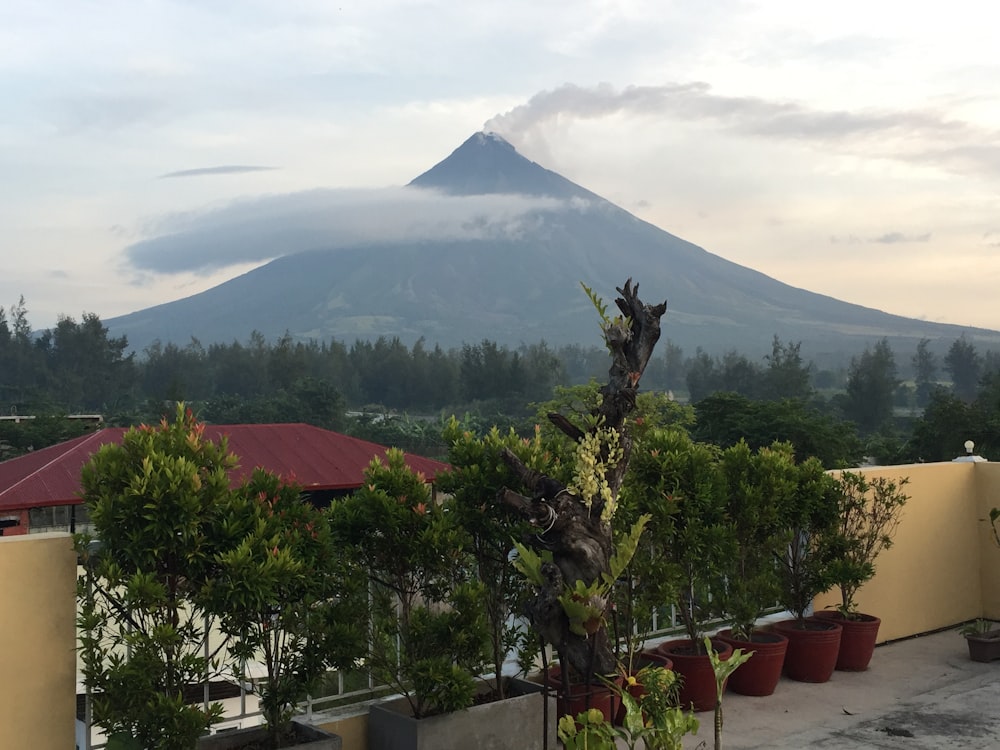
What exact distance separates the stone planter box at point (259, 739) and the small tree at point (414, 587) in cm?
43

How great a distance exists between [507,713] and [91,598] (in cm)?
201

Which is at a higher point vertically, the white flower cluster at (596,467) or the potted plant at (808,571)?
the white flower cluster at (596,467)

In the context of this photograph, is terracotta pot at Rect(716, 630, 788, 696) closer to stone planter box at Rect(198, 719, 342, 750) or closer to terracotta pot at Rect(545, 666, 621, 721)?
terracotta pot at Rect(545, 666, 621, 721)

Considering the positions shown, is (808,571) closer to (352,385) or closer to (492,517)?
(492,517)

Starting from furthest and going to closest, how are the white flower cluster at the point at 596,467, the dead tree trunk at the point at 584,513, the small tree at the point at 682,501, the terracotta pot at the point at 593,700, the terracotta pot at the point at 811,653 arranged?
the terracotta pot at the point at 811,653 → the small tree at the point at 682,501 → the terracotta pot at the point at 593,700 → the white flower cluster at the point at 596,467 → the dead tree trunk at the point at 584,513

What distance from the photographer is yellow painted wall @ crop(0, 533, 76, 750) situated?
Answer: 12.6 ft

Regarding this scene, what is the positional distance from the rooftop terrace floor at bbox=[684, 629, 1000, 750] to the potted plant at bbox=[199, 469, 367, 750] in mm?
2274

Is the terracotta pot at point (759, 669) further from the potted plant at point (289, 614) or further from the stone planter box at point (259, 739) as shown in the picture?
the stone planter box at point (259, 739)

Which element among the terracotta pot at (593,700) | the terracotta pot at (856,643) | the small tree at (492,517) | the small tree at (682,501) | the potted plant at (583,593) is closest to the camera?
the potted plant at (583,593)

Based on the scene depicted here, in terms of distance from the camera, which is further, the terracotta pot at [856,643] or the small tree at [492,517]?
the terracotta pot at [856,643]

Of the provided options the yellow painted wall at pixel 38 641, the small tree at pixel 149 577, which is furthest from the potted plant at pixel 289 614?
the yellow painted wall at pixel 38 641

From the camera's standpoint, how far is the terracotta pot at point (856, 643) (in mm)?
7078

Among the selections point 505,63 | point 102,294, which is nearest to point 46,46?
point 505,63

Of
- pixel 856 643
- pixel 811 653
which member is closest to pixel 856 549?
pixel 856 643
